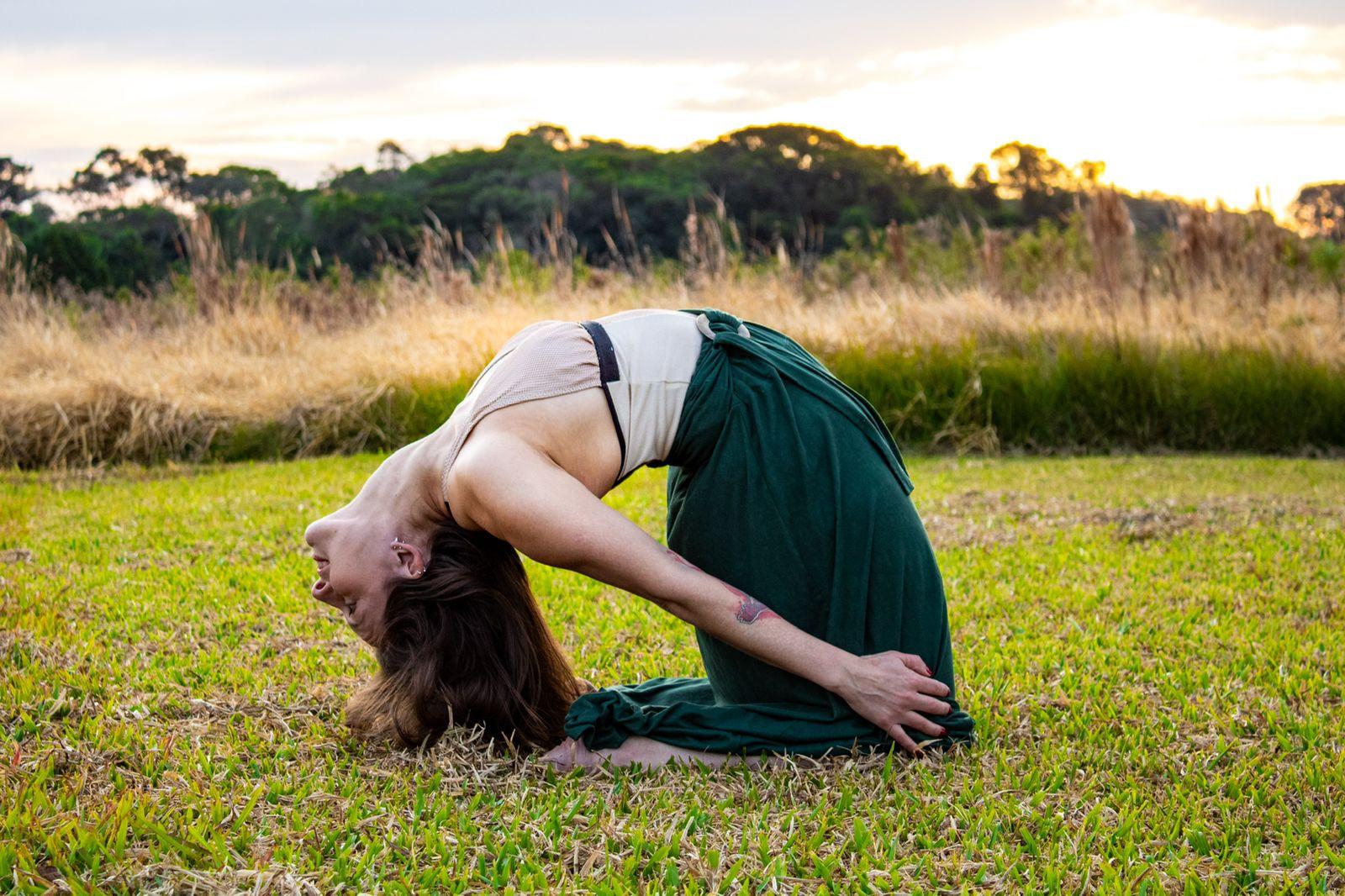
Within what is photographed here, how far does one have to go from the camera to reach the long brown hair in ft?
8.52

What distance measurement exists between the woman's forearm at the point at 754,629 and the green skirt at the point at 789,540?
93mm

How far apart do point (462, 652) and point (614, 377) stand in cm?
75

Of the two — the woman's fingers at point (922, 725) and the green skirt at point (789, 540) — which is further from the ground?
the green skirt at point (789, 540)

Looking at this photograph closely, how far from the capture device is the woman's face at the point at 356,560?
8.54ft

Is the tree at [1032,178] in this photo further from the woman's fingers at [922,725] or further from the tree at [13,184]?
the woman's fingers at [922,725]

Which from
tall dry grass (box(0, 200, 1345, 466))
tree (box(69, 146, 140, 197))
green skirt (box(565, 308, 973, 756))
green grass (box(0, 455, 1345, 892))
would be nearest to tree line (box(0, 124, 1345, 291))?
tree (box(69, 146, 140, 197))

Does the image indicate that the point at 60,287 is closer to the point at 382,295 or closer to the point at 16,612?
the point at 382,295

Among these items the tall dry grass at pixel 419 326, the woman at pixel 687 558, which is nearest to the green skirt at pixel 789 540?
the woman at pixel 687 558

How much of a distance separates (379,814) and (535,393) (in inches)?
36.3

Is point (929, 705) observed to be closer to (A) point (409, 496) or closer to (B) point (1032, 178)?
(A) point (409, 496)

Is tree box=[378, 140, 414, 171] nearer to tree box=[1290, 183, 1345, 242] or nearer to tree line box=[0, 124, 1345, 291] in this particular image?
tree line box=[0, 124, 1345, 291]

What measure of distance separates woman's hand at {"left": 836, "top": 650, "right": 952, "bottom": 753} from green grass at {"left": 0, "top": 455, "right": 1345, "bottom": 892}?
11 cm

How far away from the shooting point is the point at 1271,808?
7.74 ft

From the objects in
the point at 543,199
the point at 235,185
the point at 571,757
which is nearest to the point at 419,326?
the point at 571,757
